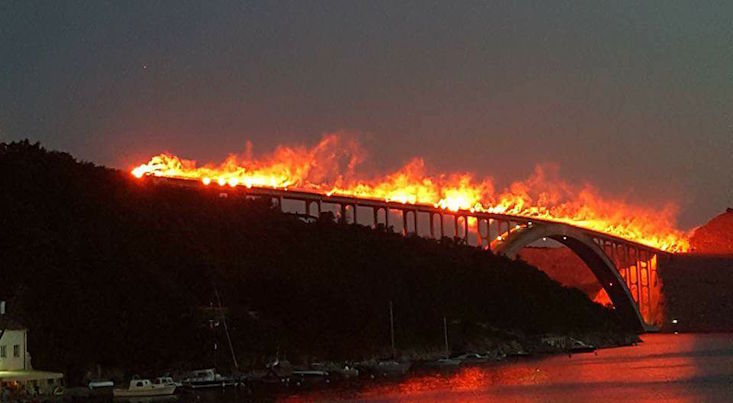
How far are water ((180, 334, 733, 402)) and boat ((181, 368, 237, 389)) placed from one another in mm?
3312

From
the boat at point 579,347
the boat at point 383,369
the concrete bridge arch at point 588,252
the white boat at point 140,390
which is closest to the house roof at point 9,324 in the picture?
the white boat at point 140,390

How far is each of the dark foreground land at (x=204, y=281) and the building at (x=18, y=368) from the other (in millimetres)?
935

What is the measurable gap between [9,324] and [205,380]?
11305mm

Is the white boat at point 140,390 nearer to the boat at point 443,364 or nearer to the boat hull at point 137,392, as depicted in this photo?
the boat hull at point 137,392

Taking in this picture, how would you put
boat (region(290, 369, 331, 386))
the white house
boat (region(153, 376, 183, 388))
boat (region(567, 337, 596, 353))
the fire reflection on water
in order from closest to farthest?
the white house < the fire reflection on water < boat (region(153, 376, 183, 388)) < boat (region(290, 369, 331, 386)) < boat (region(567, 337, 596, 353))

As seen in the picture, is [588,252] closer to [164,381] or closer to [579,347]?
[579,347]

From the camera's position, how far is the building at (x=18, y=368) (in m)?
57.7

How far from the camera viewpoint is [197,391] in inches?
2566

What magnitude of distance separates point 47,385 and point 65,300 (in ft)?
25.4

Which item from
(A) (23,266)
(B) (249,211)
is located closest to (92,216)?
(A) (23,266)

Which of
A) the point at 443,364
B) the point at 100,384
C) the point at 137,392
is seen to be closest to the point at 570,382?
the point at 443,364

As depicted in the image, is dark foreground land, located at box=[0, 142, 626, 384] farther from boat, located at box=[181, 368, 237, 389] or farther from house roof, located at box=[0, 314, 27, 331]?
boat, located at box=[181, 368, 237, 389]

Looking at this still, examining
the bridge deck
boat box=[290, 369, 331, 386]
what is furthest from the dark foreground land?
boat box=[290, 369, 331, 386]

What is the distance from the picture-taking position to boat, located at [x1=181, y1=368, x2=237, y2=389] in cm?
6644
